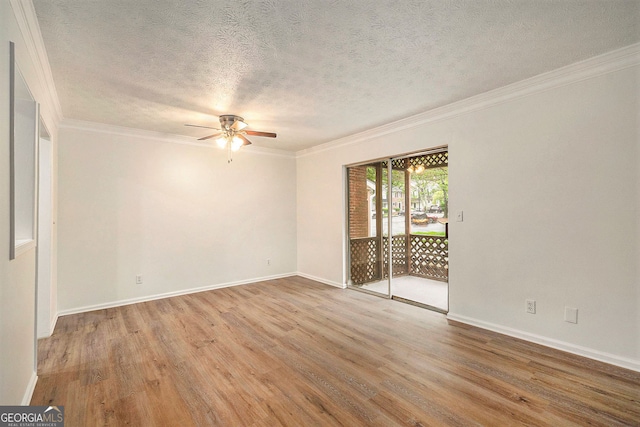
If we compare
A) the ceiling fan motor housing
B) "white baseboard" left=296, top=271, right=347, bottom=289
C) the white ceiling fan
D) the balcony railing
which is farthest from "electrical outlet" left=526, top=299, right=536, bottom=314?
the ceiling fan motor housing

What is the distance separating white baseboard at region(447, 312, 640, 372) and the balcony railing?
45.0 inches

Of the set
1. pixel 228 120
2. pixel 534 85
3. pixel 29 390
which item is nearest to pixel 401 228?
pixel 534 85

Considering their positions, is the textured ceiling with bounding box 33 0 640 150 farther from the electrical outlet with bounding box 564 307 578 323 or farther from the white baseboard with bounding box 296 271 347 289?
the white baseboard with bounding box 296 271 347 289

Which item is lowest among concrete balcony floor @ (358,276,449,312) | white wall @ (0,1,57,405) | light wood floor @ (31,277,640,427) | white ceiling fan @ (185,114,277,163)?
light wood floor @ (31,277,640,427)

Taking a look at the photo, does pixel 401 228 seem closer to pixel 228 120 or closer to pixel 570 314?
pixel 570 314

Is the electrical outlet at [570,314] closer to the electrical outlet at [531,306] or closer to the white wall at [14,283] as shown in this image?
the electrical outlet at [531,306]

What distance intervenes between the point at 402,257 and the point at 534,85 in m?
2.78

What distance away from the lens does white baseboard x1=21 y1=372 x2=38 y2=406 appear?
1938 millimetres

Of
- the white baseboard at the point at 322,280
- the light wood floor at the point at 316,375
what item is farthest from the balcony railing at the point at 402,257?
the light wood floor at the point at 316,375

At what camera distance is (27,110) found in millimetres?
2094

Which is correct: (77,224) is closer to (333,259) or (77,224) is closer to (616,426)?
(333,259)

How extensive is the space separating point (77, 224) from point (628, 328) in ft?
19.7

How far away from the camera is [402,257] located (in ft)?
15.2

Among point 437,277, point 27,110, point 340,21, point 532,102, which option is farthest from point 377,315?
point 27,110
